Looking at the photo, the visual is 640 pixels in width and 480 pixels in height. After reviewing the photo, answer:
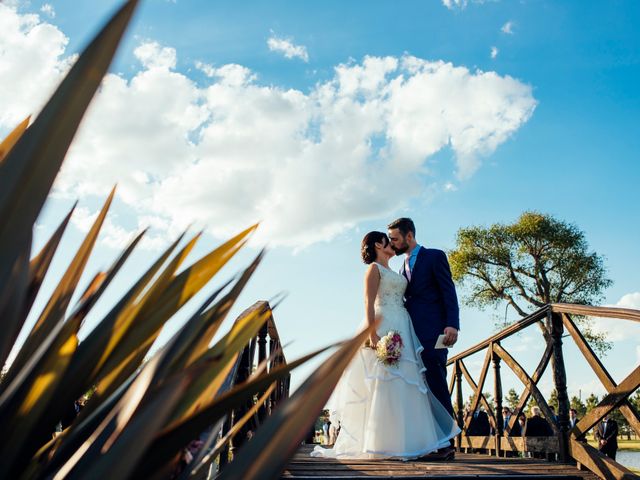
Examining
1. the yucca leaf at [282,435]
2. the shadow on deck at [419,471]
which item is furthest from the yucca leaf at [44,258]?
the shadow on deck at [419,471]

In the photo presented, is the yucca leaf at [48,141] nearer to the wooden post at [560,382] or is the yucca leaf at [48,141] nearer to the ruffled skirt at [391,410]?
the ruffled skirt at [391,410]

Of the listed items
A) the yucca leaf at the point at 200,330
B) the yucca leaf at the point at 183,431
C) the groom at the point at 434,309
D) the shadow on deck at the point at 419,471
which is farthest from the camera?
the groom at the point at 434,309

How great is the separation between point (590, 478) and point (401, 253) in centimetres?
241

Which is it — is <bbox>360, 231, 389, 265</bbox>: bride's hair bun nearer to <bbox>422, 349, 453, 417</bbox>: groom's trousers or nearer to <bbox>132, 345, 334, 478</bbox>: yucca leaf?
<bbox>422, 349, 453, 417</bbox>: groom's trousers

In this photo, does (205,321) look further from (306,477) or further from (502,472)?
(502,472)

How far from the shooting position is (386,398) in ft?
15.8

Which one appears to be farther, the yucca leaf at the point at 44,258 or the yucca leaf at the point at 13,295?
the yucca leaf at the point at 44,258

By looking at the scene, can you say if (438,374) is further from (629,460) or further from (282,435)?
(629,460)

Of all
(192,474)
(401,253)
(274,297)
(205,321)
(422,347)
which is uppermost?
(401,253)

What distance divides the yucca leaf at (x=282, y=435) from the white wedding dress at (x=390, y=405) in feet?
13.5

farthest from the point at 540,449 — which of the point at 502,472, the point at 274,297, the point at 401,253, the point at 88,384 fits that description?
the point at 88,384

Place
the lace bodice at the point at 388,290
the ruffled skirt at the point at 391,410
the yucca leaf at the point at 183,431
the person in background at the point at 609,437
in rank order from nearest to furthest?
the yucca leaf at the point at 183,431 → the ruffled skirt at the point at 391,410 → the lace bodice at the point at 388,290 → the person in background at the point at 609,437

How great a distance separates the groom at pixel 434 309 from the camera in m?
4.88

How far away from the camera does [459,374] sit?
844cm
